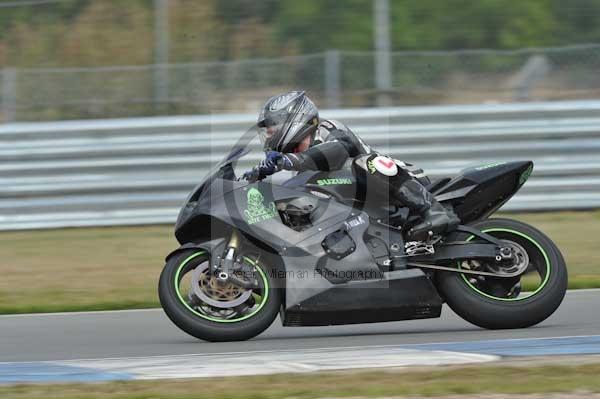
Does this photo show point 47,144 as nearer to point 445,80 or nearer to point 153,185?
point 153,185

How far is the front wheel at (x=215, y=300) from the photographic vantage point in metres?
6.38

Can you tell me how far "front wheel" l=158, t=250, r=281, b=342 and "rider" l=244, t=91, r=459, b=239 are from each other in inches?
22.5

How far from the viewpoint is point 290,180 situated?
651 centimetres

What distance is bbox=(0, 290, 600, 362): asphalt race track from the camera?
6375mm

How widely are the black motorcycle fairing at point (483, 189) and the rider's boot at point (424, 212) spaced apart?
0.16 metres

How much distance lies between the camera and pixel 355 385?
5203 mm

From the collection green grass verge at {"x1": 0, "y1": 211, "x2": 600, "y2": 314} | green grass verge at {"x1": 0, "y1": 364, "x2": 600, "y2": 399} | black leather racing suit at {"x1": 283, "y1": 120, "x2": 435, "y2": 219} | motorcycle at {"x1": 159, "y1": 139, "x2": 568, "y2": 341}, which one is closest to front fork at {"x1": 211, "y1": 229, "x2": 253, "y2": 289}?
motorcycle at {"x1": 159, "y1": 139, "x2": 568, "y2": 341}

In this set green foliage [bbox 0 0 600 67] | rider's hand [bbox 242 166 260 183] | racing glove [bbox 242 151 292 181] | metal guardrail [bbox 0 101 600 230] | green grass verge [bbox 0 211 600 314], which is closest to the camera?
racing glove [bbox 242 151 292 181]

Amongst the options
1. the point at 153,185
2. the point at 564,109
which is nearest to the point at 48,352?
the point at 153,185

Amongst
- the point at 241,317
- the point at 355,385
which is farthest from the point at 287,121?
the point at 355,385

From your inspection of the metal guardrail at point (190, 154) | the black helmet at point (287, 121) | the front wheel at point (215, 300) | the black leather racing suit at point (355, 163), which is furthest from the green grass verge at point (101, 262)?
the black leather racing suit at point (355, 163)

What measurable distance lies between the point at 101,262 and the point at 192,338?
3.48m

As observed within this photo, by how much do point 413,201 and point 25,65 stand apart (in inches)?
298

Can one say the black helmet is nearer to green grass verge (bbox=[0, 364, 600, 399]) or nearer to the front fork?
the front fork
